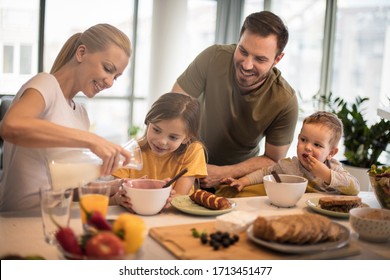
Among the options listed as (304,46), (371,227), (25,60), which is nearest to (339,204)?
(371,227)

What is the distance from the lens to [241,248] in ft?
3.21

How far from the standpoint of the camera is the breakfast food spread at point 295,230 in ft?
3.16

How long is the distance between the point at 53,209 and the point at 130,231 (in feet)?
0.77

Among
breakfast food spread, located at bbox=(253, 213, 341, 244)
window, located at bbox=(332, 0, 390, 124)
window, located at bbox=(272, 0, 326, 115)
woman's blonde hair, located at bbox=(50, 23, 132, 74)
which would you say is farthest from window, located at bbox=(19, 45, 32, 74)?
window, located at bbox=(272, 0, 326, 115)

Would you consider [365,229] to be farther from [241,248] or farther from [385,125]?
[385,125]

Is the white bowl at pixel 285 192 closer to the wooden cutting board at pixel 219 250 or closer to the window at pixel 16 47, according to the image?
the wooden cutting board at pixel 219 250

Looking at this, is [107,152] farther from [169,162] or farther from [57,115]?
[169,162]

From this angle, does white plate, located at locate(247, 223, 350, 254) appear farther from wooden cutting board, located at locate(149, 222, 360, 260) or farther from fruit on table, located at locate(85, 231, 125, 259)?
fruit on table, located at locate(85, 231, 125, 259)

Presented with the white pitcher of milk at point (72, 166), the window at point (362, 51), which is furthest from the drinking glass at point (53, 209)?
the window at point (362, 51)

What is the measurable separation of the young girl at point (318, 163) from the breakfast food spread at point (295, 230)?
0.48m

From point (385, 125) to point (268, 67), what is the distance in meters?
1.51

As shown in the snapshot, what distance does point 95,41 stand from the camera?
1232 millimetres

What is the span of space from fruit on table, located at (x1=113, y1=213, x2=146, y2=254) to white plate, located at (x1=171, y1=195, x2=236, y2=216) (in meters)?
0.36
